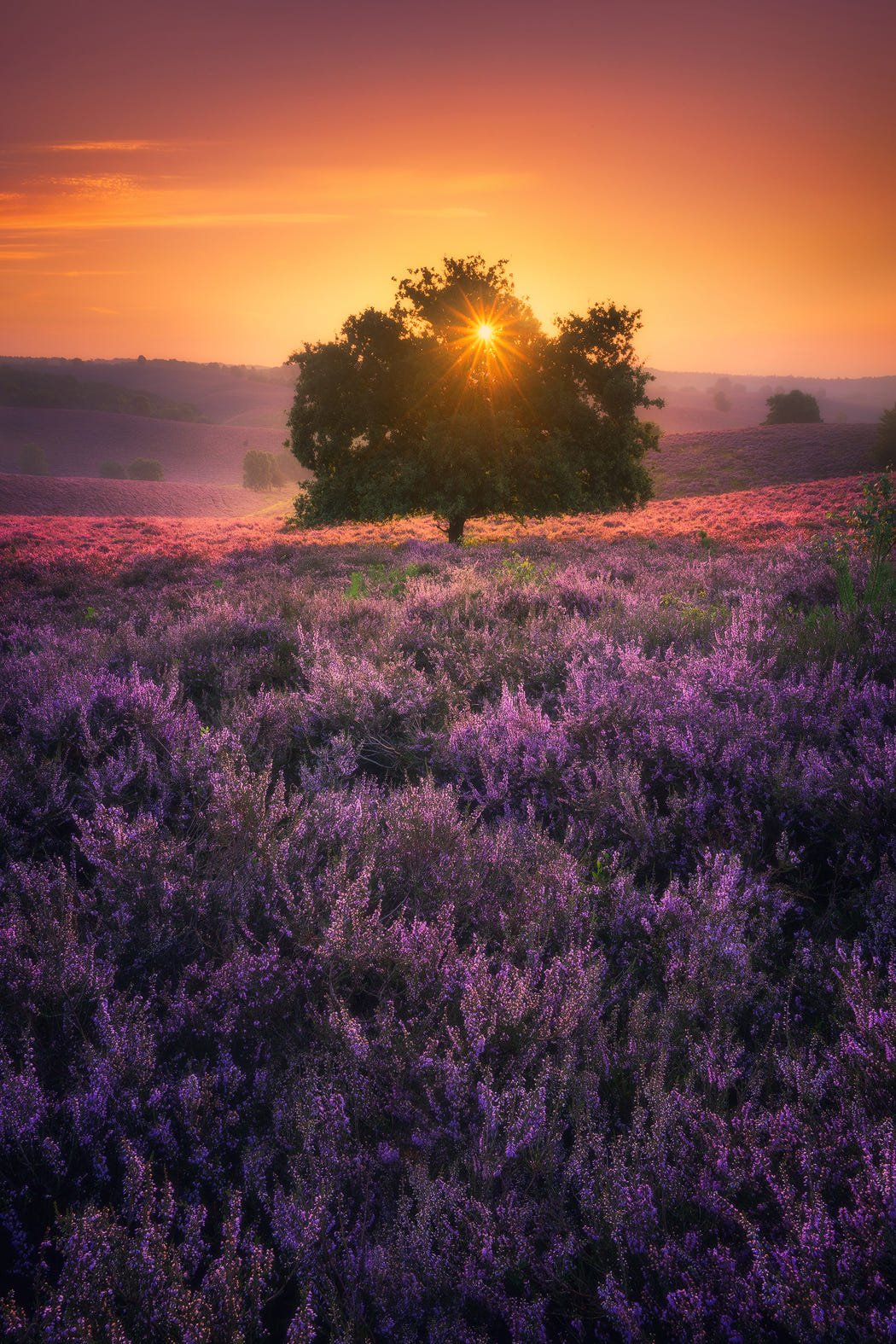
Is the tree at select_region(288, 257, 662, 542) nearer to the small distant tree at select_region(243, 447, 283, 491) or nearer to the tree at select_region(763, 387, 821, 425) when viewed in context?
the tree at select_region(763, 387, 821, 425)

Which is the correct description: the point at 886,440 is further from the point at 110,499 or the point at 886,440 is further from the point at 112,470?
the point at 112,470

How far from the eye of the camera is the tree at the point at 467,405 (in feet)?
51.1

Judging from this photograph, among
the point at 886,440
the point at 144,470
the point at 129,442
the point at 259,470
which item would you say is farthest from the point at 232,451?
the point at 886,440

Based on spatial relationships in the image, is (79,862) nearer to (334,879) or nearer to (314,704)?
(334,879)

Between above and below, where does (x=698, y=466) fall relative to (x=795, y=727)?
above

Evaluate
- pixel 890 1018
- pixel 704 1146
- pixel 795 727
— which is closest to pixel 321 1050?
pixel 704 1146

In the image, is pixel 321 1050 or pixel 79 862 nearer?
pixel 321 1050

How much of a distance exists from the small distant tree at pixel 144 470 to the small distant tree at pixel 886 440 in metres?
68.0

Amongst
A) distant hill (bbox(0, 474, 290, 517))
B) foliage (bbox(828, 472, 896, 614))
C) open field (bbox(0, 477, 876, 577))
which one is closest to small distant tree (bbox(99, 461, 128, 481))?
distant hill (bbox(0, 474, 290, 517))

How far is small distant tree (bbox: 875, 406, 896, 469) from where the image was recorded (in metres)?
39.3

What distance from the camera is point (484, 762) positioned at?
3.23m

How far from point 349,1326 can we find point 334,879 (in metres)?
1.16

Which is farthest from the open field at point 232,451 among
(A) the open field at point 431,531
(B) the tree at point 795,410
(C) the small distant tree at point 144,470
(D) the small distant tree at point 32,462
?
(B) the tree at point 795,410

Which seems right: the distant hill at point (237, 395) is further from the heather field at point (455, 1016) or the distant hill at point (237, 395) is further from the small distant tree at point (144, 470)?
the heather field at point (455, 1016)
